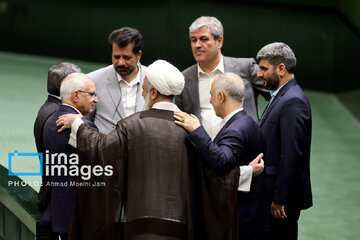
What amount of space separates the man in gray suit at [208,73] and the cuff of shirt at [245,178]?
102 centimetres

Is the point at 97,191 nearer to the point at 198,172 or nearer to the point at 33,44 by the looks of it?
the point at 198,172

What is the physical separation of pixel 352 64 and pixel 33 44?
18.4 feet

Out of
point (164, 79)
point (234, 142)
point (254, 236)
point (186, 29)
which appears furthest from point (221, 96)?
point (186, 29)

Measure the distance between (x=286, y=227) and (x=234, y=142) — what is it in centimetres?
90

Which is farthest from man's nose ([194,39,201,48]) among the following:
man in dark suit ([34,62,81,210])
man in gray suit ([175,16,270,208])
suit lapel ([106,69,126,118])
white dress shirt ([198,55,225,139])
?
man in dark suit ([34,62,81,210])

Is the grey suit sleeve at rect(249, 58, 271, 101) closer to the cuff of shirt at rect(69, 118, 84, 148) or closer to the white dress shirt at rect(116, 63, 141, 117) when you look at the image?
the white dress shirt at rect(116, 63, 141, 117)

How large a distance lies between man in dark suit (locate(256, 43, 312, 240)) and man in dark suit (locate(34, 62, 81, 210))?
1.23m

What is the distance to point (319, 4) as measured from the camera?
10523mm

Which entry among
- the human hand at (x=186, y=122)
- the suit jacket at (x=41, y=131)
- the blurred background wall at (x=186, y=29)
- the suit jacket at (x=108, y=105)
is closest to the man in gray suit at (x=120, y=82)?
the suit jacket at (x=108, y=105)

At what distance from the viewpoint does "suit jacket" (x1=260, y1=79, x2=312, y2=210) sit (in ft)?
15.0

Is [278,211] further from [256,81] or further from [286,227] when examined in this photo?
[256,81]

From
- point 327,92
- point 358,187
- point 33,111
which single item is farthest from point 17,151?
point 327,92

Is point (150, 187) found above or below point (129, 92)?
below

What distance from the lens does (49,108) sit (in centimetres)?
459
